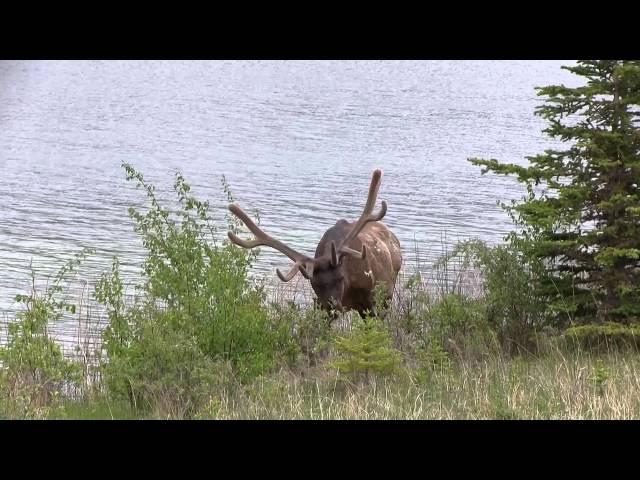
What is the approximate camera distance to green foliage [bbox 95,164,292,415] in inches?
340

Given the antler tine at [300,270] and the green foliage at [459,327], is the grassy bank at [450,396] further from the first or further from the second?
the antler tine at [300,270]

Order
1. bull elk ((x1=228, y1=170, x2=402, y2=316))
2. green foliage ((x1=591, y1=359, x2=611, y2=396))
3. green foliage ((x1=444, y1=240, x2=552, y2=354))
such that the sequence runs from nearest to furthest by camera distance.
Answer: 1. green foliage ((x1=591, y1=359, x2=611, y2=396))
2. green foliage ((x1=444, y1=240, x2=552, y2=354))
3. bull elk ((x1=228, y1=170, x2=402, y2=316))

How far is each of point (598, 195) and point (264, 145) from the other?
19.1 m

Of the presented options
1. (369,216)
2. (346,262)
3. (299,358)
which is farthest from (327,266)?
(299,358)

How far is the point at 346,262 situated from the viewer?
11359 mm

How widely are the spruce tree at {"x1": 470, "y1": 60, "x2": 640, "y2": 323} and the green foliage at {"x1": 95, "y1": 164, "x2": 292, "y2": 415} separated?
2.61 metres

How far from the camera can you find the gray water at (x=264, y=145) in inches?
744

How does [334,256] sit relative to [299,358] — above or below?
above

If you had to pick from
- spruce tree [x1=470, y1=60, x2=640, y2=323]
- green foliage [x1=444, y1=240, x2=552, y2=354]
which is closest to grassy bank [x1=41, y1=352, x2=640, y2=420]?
spruce tree [x1=470, y1=60, x2=640, y2=323]

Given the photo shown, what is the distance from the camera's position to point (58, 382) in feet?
30.8

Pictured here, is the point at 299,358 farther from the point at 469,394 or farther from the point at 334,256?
the point at 469,394

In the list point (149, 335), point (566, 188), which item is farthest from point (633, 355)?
point (149, 335)

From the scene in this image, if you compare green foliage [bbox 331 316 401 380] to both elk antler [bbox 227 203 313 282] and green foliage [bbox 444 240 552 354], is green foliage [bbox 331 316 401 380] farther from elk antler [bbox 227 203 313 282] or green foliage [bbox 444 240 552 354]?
green foliage [bbox 444 240 552 354]

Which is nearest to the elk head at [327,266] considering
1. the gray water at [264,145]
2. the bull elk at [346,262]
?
the bull elk at [346,262]
